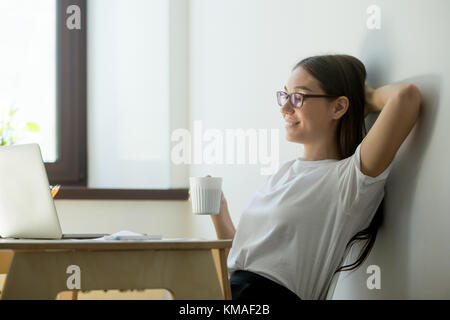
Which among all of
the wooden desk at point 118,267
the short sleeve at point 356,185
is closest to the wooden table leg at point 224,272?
the wooden desk at point 118,267

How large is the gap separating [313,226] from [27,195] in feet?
2.10

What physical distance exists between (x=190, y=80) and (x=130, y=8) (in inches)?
20.0

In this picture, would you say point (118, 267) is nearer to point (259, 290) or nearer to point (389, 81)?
point (259, 290)

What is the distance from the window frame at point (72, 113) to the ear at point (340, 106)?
1912 mm

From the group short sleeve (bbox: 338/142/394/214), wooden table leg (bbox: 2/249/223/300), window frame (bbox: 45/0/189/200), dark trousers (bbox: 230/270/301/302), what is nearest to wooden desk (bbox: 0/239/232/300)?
wooden table leg (bbox: 2/249/223/300)

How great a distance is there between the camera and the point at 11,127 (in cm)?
321

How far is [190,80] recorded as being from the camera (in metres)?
3.32

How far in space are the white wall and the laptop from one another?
29.6 inches

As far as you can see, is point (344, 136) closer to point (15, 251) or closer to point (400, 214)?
point (400, 214)

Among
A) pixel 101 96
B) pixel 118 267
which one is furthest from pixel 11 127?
pixel 118 267

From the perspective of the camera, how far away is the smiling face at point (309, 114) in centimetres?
146

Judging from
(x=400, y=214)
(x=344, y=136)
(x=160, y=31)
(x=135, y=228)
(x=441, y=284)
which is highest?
(x=160, y=31)
